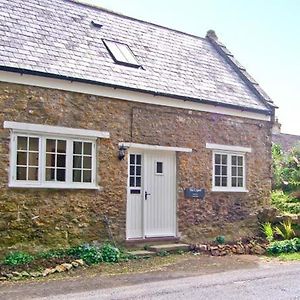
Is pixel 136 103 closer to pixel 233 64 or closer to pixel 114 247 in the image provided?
pixel 114 247

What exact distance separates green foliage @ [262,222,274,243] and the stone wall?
0.42 m

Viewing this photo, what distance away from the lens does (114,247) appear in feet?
41.2

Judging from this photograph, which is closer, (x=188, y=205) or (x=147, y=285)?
(x=147, y=285)

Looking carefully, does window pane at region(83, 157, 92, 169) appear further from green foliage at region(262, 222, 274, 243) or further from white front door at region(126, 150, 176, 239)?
green foliage at region(262, 222, 274, 243)

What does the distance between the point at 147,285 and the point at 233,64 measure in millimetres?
11409

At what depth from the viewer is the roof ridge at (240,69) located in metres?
17.2

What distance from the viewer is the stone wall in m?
11.4

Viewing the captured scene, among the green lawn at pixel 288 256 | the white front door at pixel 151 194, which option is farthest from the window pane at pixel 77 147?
the green lawn at pixel 288 256

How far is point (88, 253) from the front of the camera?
1173 centimetres

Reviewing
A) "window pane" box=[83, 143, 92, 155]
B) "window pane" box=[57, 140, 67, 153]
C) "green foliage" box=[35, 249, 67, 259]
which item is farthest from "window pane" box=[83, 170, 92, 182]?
"green foliage" box=[35, 249, 67, 259]

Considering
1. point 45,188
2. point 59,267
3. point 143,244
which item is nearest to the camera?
point 59,267

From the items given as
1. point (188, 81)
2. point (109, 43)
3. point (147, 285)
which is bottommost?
point (147, 285)

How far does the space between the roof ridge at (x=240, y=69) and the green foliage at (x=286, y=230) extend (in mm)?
4123

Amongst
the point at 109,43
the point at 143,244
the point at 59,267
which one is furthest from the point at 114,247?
the point at 109,43
